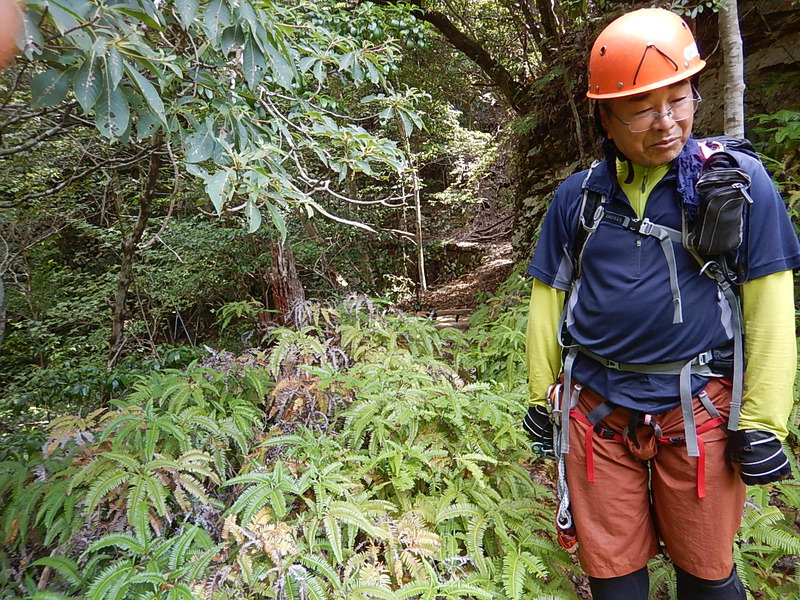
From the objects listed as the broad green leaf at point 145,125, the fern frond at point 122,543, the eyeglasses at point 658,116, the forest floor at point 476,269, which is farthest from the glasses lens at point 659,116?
the forest floor at point 476,269

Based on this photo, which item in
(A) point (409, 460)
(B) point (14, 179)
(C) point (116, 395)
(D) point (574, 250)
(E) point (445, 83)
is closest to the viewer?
(D) point (574, 250)

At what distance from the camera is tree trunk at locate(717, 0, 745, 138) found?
3150 mm

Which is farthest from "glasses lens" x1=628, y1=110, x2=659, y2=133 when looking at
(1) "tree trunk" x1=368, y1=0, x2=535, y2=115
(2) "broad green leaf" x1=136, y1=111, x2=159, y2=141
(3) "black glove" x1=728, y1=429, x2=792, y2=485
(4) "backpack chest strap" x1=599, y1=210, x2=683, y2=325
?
(1) "tree trunk" x1=368, y1=0, x2=535, y2=115

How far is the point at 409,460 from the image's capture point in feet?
8.98

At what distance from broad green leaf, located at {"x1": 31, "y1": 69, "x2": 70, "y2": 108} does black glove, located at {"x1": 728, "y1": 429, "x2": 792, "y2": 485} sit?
292 centimetres

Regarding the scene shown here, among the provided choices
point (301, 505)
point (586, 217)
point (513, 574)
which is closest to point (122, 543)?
point (301, 505)

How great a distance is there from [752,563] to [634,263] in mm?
2032

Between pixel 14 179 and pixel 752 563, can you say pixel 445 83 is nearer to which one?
pixel 14 179

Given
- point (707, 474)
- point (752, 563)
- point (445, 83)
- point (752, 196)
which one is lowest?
point (752, 563)

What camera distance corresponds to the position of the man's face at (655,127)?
155 cm

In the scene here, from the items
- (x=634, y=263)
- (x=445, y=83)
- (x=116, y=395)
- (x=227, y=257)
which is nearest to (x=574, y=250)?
(x=634, y=263)

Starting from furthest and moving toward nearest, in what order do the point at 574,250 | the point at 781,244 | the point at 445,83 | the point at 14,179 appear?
the point at 445,83
the point at 14,179
the point at 574,250
the point at 781,244

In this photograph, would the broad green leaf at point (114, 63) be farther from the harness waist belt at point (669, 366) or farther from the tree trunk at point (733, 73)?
the tree trunk at point (733, 73)

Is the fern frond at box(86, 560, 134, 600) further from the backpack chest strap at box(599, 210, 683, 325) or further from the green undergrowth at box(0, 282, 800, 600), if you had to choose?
the backpack chest strap at box(599, 210, 683, 325)
